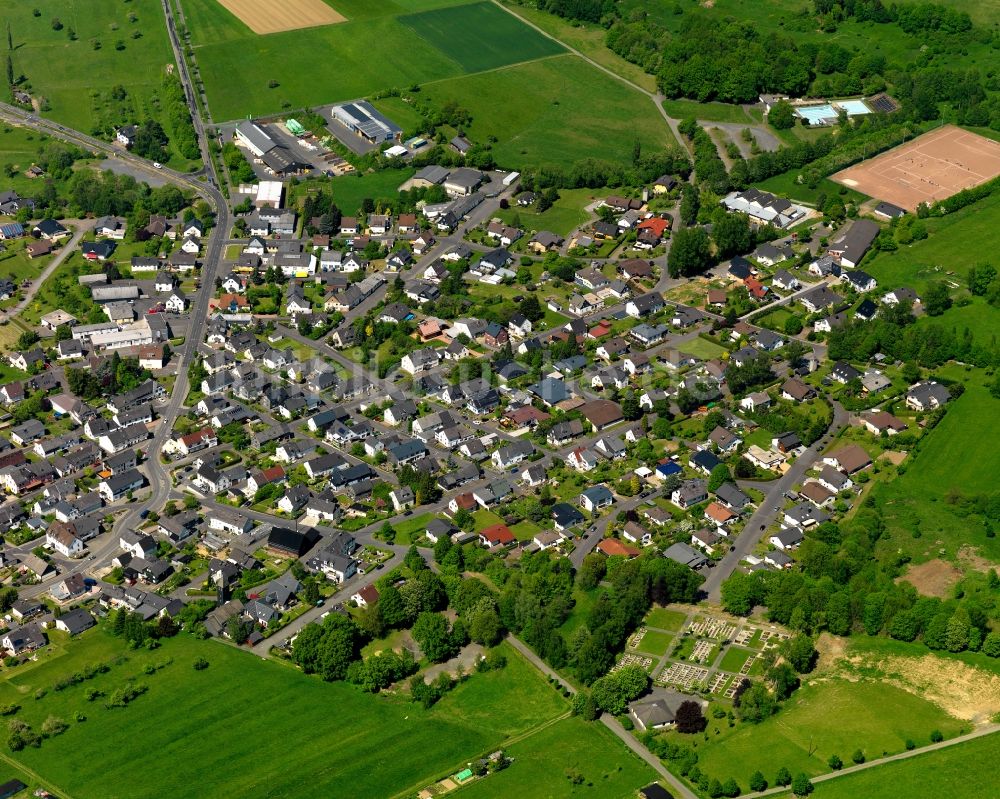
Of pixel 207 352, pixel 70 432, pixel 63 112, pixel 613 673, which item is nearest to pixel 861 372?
pixel 613 673

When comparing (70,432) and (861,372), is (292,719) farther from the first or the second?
(861,372)

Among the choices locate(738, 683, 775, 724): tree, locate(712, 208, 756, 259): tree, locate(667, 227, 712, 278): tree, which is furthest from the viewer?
locate(712, 208, 756, 259): tree

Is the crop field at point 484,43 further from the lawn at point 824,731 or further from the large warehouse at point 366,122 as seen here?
the lawn at point 824,731

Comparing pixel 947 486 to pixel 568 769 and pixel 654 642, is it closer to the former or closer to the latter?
pixel 654 642

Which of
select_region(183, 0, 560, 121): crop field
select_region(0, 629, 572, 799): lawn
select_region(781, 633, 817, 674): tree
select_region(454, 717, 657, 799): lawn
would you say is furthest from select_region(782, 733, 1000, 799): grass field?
select_region(183, 0, 560, 121): crop field

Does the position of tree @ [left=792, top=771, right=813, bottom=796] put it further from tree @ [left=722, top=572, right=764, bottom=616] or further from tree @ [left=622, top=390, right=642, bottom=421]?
tree @ [left=622, top=390, right=642, bottom=421]

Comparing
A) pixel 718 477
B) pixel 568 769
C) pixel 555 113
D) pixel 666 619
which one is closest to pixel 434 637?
pixel 568 769
